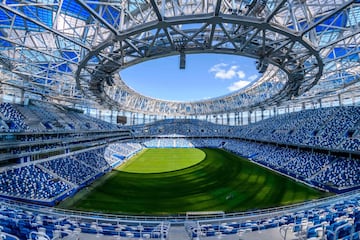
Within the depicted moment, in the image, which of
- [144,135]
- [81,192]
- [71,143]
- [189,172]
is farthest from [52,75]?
[144,135]

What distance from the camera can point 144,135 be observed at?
63.6 metres

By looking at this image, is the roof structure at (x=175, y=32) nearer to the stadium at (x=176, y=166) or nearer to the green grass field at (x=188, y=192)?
the stadium at (x=176, y=166)

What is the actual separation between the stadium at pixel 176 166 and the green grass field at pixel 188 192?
118 millimetres

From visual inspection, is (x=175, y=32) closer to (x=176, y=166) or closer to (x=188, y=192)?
(x=188, y=192)

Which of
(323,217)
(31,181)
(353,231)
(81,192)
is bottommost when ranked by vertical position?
(81,192)

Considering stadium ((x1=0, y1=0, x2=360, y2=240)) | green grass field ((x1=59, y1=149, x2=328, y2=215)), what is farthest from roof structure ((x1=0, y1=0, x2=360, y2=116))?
green grass field ((x1=59, y1=149, x2=328, y2=215))

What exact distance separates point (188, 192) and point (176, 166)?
38.8 ft

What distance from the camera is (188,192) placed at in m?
18.6

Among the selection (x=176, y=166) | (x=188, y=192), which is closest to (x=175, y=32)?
(x=188, y=192)

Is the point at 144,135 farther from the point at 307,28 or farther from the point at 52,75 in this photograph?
the point at 307,28

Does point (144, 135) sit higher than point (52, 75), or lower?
lower

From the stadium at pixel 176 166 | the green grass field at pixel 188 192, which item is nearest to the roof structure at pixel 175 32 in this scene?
the stadium at pixel 176 166

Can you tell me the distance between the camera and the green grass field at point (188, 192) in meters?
15.4

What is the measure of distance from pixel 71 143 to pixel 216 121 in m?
52.8
